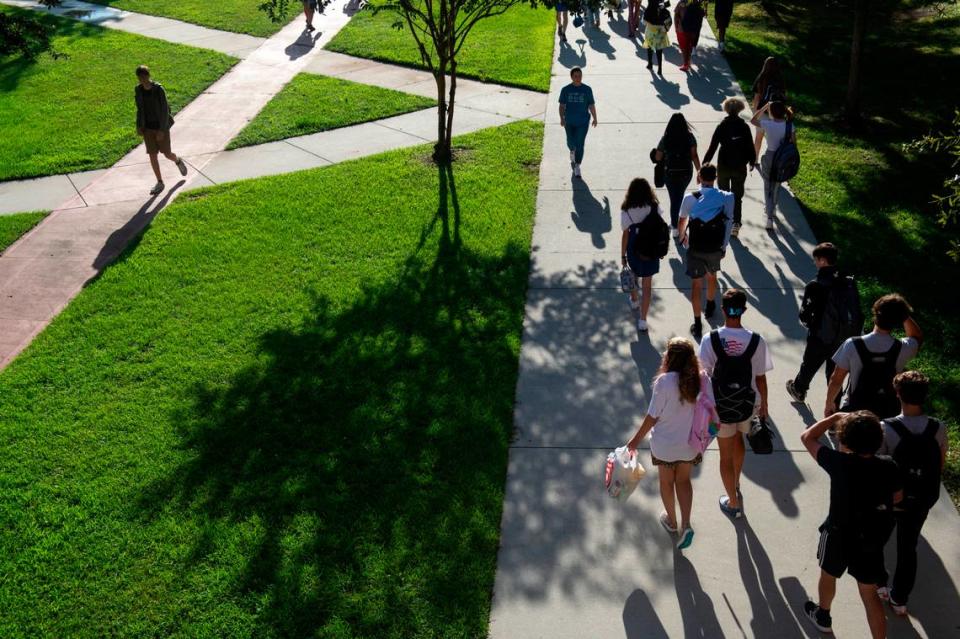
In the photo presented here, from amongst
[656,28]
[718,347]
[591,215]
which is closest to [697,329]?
[718,347]

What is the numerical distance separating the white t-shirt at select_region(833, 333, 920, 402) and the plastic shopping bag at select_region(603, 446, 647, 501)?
154 centimetres

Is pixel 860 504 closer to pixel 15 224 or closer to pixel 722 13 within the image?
pixel 15 224

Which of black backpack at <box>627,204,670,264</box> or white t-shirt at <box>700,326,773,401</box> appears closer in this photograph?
white t-shirt at <box>700,326,773,401</box>

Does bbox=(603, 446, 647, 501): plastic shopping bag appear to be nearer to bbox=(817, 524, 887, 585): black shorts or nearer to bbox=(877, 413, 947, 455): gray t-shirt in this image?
bbox=(817, 524, 887, 585): black shorts

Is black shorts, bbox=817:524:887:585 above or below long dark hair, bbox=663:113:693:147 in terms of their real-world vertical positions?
below

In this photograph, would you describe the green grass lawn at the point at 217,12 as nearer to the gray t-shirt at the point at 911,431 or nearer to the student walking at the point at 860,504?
the gray t-shirt at the point at 911,431

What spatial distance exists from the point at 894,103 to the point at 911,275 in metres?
6.36

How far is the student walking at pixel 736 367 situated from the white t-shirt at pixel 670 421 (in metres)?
0.41

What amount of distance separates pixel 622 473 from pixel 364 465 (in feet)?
6.98

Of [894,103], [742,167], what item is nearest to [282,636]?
[742,167]

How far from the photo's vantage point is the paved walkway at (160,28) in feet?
62.0

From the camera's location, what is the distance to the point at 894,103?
1412 centimetres

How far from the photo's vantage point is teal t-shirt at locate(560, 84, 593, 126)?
1116 centimetres

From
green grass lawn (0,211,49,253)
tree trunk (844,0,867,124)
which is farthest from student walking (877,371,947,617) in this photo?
green grass lawn (0,211,49,253)
